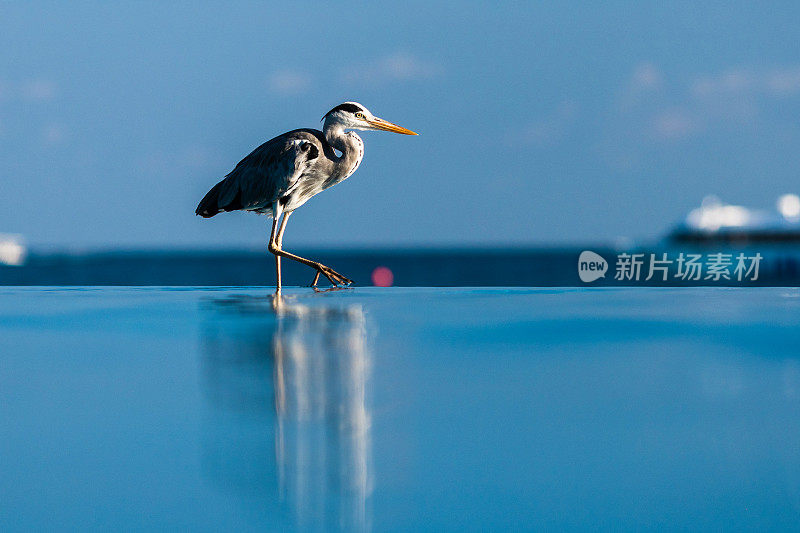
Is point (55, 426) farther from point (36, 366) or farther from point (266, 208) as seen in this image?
point (266, 208)

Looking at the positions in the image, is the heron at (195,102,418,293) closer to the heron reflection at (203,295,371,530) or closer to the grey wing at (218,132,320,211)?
the grey wing at (218,132,320,211)

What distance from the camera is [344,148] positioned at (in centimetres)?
801

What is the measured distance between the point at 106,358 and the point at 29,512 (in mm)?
2142

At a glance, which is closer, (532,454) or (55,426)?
(532,454)

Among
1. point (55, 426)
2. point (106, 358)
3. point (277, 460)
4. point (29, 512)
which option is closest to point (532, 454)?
point (277, 460)

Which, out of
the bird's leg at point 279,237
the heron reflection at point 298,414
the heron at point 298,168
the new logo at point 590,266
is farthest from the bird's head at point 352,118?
the heron reflection at point 298,414

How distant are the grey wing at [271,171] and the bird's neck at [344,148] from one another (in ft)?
0.74

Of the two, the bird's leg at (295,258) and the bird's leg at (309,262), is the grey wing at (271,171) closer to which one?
the bird's leg at (295,258)

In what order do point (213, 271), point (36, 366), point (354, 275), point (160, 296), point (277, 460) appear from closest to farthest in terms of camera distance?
1. point (277, 460)
2. point (36, 366)
3. point (160, 296)
4. point (354, 275)
5. point (213, 271)

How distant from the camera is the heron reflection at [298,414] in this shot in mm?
1655

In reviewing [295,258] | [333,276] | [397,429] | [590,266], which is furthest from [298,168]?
[397,429]

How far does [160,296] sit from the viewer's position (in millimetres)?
8008

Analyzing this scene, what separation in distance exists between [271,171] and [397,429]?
5966 mm

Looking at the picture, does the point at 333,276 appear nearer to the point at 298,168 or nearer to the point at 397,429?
the point at 298,168
